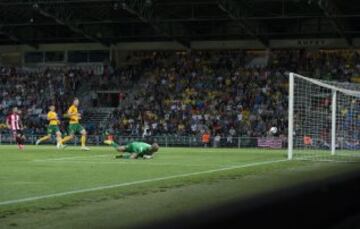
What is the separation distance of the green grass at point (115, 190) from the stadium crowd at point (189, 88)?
76.7 ft

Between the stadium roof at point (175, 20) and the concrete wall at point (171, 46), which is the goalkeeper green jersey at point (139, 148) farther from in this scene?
the concrete wall at point (171, 46)

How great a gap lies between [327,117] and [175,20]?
1832cm

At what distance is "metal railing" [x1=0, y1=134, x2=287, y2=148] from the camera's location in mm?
39062

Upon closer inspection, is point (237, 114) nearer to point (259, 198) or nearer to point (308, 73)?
point (308, 73)

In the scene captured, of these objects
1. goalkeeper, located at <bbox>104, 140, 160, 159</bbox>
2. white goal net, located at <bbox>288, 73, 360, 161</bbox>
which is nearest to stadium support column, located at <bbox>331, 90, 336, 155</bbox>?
white goal net, located at <bbox>288, 73, 360, 161</bbox>

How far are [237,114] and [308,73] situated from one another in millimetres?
6298

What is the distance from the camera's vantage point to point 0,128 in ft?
149

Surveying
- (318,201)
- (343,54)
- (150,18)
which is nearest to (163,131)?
(150,18)

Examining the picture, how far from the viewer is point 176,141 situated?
41.3 metres

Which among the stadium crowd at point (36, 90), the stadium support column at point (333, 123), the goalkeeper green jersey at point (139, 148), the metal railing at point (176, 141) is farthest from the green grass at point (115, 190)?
the stadium crowd at point (36, 90)

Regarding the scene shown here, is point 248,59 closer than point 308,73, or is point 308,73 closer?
point 308,73

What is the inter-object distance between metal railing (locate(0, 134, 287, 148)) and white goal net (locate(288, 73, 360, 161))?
6.61 meters

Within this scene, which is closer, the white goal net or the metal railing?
the white goal net

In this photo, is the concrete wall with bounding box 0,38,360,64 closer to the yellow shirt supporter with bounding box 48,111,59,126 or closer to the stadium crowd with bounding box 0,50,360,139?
the stadium crowd with bounding box 0,50,360,139
